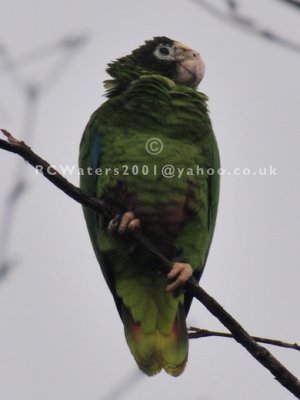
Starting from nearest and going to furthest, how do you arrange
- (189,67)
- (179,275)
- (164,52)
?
1. (179,275)
2. (189,67)
3. (164,52)

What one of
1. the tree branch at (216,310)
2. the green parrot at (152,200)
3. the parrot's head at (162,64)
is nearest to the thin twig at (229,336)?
Answer: the tree branch at (216,310)

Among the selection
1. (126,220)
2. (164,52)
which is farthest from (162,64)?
(126,220)

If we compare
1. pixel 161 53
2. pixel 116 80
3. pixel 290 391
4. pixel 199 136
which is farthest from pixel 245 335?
pixel 161 53

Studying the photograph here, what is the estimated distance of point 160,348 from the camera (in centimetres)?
367

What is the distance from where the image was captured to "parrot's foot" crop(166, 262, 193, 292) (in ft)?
10.8

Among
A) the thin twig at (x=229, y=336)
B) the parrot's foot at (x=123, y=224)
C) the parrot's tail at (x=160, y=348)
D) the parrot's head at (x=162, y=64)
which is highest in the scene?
the parrot's head at (x=162, y=64)

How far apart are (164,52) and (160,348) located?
6.45ft

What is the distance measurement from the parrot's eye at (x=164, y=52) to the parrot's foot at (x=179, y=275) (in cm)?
174

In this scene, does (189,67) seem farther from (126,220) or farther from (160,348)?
(160,348)

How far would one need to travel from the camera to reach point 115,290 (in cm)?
394

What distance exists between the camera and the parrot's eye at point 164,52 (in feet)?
15.2

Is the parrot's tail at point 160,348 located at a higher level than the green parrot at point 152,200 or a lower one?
lower

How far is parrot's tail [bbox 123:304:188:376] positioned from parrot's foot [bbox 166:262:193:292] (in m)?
0.44

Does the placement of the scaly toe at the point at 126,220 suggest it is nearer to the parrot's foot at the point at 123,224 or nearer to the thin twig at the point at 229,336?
the parrot's foot at the point at 123,224
